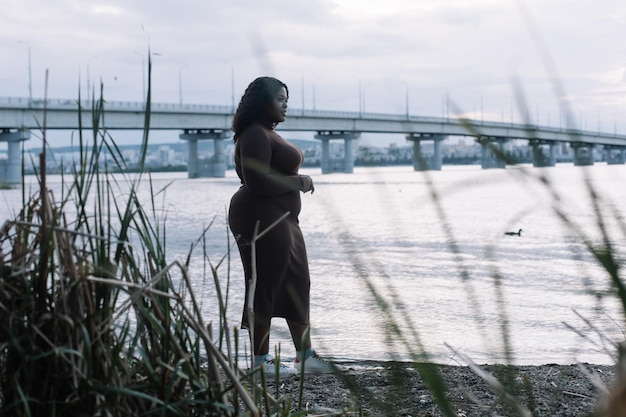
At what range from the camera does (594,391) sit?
4.52m

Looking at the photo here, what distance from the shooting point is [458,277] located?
3188 millimetres

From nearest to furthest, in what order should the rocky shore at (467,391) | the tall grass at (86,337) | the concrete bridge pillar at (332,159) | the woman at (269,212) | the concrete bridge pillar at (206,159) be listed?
the tall grass at (86,337)
the rocky shore at (467,391)
the woman at (269,212)
the concrete bridge pillar at (206,159)
the concrete bridge pillar at (332,159)

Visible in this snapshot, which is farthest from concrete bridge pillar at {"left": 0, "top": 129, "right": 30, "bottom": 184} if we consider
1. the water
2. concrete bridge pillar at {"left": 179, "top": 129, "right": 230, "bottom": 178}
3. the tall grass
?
the tall grass

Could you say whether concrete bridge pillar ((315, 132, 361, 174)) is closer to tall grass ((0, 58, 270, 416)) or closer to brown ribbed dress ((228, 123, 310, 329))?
brown ribbed dress ((228, 123, 310, 329))

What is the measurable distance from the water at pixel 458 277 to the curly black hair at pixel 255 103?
915mm

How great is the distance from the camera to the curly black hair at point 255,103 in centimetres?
508

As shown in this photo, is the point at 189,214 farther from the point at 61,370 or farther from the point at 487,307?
the point at 61,370

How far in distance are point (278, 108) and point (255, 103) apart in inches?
5.8

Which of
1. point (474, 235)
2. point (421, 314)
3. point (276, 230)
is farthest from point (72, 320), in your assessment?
point (474, 235)

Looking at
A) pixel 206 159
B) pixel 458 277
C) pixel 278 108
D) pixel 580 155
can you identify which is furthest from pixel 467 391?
pixel 206 159

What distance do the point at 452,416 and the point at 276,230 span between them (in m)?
4.24

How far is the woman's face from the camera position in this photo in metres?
5.11

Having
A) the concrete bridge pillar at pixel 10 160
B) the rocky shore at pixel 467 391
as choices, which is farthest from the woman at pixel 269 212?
the concrete bridge pillar at pixel 10 160

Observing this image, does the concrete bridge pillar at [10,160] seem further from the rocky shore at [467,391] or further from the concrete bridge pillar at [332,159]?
the rocky shore at [467,391]
